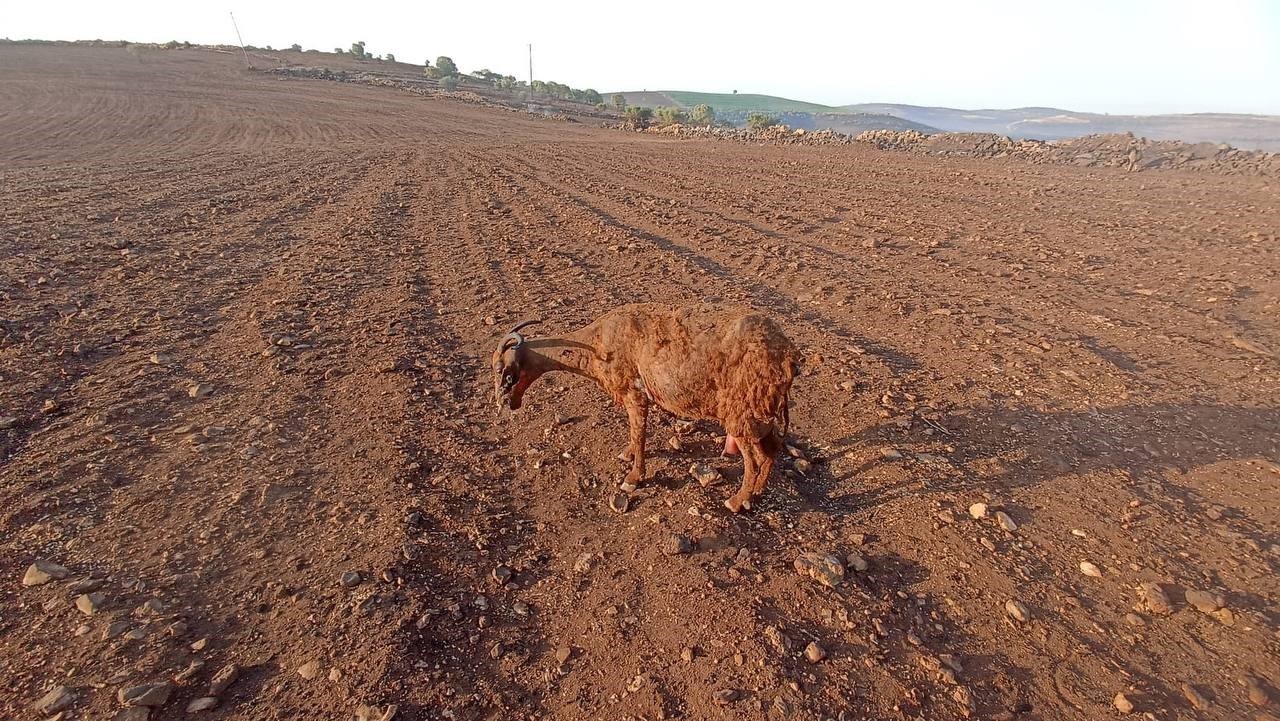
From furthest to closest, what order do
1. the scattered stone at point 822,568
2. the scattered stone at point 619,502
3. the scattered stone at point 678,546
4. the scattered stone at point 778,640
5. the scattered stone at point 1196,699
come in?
the scattered stone at point 619,502 < the scattered stone at point 678,546 < the scattered stone at point 822,568 < the scattered stone at point 778,640 < the scattered stone at point 1196,699

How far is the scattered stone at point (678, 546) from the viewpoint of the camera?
16.0 ft

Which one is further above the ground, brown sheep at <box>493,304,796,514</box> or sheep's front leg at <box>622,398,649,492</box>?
brown sheep at <box>493,304,796,514</box>

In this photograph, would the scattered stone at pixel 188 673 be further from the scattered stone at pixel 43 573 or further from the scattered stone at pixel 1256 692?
the scattered stone at pixel 1256 692

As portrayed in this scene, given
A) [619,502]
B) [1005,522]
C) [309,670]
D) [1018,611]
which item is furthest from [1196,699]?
[309,670]

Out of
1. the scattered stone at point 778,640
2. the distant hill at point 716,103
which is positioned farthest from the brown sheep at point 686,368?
the distant hill at point 716,103

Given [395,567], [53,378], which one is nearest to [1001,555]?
[395,567]

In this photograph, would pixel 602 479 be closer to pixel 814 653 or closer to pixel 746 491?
pixel 746 491

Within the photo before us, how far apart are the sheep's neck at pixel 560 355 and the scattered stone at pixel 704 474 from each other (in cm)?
156

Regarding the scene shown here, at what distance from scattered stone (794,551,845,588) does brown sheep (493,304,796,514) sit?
2.76 feet

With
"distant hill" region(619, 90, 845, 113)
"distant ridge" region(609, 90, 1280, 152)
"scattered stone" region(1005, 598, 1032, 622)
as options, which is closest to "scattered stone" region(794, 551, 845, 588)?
"scattered stone" region(1005, 598, 1032, 622)

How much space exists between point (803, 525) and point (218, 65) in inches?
3736

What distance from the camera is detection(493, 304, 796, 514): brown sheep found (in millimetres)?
4969

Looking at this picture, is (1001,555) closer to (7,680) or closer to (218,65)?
(7,680)

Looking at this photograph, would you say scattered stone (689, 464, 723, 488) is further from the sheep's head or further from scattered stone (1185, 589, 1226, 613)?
scattered stone (1185, 589, 1226, 613)
